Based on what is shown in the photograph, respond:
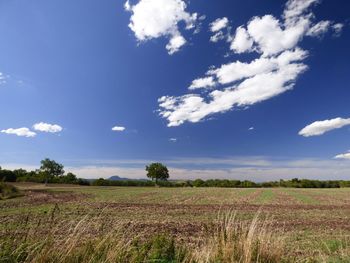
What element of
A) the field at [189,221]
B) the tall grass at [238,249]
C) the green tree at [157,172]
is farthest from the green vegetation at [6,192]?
the green tree at [157,172]

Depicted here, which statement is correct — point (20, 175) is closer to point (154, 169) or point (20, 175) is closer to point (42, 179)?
point (42, 179)

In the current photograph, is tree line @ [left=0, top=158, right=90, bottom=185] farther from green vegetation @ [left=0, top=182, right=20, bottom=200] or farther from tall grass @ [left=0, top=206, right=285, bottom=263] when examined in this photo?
tall grass @ [left=0, top=206, right=285, bottom=263]

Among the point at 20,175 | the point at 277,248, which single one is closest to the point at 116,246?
the point at 277,248

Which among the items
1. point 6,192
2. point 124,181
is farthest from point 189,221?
point 124,181

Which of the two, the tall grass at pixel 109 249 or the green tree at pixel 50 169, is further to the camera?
the green tree at pixel 50 169

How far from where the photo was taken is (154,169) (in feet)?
433

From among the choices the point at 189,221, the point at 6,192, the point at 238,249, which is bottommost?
the point at 189,221

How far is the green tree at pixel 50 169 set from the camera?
108938 mm

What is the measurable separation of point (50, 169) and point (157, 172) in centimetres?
4374

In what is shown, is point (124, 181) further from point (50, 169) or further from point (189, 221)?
point (189, 221)

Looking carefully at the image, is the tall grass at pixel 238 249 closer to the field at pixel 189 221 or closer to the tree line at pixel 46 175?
the field at pixel 189 221

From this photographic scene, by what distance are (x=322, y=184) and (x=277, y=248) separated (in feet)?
409

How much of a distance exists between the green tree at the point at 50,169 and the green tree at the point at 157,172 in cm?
3748

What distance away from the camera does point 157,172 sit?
132 meters
